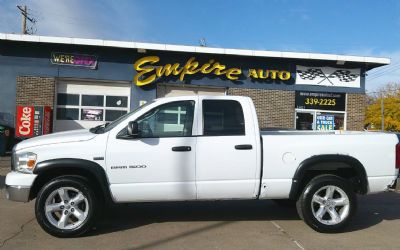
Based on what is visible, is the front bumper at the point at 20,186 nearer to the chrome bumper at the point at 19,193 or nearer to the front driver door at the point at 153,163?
the chrome bumper at the point at 19,193

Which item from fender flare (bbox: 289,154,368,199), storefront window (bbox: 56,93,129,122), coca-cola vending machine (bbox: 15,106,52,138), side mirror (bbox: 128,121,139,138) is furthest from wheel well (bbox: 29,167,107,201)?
storefront window (bbox: 56,93,129,122)

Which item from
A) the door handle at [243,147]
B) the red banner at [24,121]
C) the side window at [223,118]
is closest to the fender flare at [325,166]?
the door handle at [243,147]

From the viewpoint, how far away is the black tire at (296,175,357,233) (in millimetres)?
6430

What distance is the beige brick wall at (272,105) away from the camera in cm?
1864

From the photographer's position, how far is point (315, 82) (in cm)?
1916

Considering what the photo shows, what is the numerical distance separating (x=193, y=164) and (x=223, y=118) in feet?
2.67

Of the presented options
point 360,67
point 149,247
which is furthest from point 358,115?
point 149,247

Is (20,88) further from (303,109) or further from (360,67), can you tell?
(360,67)

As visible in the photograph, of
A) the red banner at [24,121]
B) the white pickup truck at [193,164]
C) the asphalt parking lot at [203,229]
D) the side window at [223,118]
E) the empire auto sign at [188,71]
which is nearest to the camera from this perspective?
the asphalt parking lot at [203,229]

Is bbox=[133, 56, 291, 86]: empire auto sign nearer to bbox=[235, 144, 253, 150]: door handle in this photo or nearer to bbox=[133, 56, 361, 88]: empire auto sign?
bbox=[133, 56, 361, 88]: empire auto sign

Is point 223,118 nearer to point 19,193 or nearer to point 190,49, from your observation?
point 19,193

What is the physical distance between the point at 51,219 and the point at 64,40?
12462mm

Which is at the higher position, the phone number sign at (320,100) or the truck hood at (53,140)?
the phone number sign at (320,100)

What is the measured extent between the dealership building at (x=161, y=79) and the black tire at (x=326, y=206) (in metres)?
11.9
